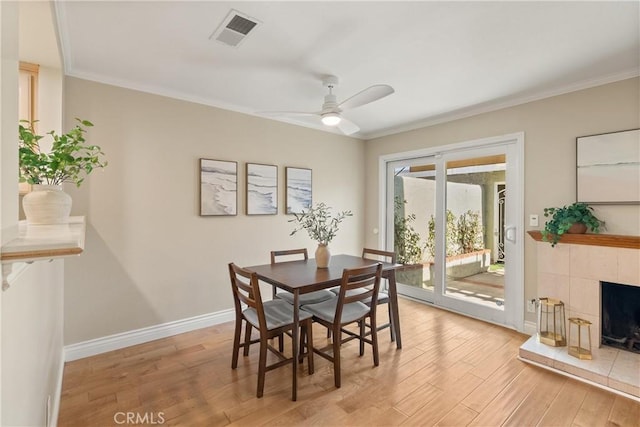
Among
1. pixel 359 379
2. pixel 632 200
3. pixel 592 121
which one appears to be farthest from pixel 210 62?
pixel 632 200

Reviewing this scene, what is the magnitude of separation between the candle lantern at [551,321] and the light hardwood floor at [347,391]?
29cm

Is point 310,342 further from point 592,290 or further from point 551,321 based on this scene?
point 592,290

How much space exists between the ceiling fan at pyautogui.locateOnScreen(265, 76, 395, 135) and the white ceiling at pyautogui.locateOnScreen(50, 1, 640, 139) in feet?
0.50

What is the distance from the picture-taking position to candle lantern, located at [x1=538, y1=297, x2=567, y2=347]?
9.23ft

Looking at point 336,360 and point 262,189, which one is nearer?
point 336,360

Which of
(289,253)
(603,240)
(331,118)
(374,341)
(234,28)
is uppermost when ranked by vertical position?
(234,28)

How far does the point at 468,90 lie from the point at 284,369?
3.16 metres

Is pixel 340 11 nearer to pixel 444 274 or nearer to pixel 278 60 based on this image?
pixel 278 60

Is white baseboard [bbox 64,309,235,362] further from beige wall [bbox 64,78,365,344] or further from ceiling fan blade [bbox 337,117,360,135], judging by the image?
ceiling fan blade [bbox 337,117,360,135]

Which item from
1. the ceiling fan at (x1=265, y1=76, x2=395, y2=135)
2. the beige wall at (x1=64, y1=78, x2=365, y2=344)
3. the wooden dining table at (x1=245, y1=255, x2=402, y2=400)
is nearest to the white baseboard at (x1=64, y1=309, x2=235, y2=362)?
the beige wall at (x1=64, y1=78, x2=365, y2=344)

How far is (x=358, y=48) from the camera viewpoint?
2.30 meters

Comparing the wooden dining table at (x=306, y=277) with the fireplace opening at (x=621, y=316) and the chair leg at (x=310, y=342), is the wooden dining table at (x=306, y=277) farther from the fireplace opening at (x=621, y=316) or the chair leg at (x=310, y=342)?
the fireplace opening at (x=621, y=316)

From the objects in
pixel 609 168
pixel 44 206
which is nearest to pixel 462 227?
pixel 609 168

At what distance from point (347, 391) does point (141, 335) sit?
Answer: 2.10 meters
